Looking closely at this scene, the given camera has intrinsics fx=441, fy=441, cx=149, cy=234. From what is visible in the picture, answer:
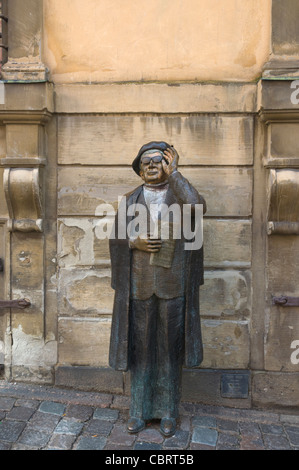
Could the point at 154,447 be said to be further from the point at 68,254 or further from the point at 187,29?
the point at 187,29

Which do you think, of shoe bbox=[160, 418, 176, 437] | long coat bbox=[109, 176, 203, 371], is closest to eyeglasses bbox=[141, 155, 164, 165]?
long coat bbox=[109, 176, 203, 371]

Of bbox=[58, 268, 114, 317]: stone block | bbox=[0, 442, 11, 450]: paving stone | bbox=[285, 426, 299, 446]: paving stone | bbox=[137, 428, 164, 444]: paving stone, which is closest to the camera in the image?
bbox=[0, 442, 11, 450]: paving stone

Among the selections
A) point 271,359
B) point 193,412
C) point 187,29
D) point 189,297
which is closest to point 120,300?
point 189,297

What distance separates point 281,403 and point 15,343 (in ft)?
8.08

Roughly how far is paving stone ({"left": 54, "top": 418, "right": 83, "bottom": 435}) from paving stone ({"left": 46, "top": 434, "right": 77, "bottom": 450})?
0.18 feet

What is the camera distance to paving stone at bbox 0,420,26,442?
127 inches

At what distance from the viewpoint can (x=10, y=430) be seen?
3334mm

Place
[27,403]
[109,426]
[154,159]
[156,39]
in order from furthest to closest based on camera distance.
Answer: [156,39] < [27,403] < [109,426] < [154,159]

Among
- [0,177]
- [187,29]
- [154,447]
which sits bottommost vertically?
[154,447]

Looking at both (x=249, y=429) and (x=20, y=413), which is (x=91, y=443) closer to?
(x=20, y=413)

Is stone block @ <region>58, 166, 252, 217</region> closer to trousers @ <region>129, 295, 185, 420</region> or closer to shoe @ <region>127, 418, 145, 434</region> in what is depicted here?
trousers @ <region>129, 295, 185, 420</region>

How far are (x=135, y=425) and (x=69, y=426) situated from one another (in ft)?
1.75

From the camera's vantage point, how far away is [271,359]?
12.8 feet

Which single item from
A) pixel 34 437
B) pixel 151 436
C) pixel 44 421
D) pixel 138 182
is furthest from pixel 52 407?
pixel 138 182
